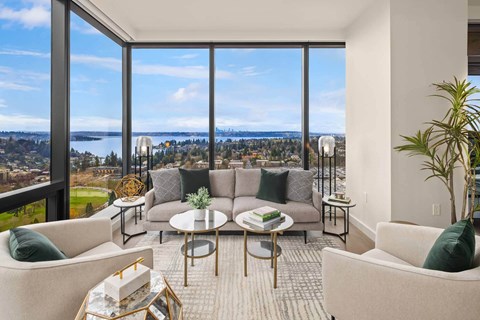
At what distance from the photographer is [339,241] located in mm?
3143

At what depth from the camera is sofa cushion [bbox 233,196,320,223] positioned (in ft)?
10.2

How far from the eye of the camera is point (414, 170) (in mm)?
2850

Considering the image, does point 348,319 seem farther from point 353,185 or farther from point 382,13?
point 382,13

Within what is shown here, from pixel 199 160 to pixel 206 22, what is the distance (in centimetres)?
Answer: 212

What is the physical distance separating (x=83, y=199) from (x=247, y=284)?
2334 mm

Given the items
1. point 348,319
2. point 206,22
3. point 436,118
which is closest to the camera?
point 348,319

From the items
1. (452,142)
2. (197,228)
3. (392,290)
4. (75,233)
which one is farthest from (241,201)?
(452,142)

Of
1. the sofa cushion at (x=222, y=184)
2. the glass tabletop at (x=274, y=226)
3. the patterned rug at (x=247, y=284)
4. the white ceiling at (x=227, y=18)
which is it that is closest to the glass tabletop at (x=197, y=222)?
the glass tabletop at (x=274, y=226)

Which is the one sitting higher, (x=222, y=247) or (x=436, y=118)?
(x=436, y=118)

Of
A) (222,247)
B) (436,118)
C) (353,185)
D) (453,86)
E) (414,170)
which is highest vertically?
(453,86)

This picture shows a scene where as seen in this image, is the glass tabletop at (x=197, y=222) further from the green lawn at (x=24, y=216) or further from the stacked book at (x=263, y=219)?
the green lawn at (x=24, y=216)

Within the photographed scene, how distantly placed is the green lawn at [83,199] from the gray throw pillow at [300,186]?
8.74 ft

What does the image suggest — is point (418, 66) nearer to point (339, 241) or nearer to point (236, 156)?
point (339, 241)

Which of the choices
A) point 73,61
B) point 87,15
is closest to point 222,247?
point 73,61
